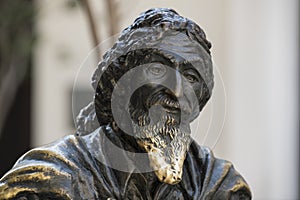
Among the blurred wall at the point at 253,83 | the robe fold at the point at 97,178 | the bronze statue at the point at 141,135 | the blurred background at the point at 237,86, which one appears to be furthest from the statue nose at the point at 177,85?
the blurred wall at the point at 253,83

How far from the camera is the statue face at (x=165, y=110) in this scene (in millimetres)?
1099

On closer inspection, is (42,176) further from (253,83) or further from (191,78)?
(253,83)

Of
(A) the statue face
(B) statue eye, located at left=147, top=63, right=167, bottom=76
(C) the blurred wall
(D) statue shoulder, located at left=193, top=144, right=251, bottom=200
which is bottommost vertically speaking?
(C) the blurred wall

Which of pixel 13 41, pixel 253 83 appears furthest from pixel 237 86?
pixel 13 41

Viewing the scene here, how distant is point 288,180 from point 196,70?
5637 millimetres

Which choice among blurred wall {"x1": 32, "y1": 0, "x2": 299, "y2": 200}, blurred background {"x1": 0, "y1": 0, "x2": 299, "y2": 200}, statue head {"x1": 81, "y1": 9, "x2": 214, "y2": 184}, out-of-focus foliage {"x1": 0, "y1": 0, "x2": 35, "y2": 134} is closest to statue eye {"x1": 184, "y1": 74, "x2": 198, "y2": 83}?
statue head {"x1": 81, "y1": 9, "x2": 214, "y2": 184}

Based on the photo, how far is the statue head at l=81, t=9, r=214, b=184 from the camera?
110 centimetres

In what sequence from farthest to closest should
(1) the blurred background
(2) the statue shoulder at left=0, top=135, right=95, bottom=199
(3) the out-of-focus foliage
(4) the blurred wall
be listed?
(4) the blurred wall, (1) the blurred background, (3) the out-of-focus foliage, (2) the statue shoulder at left=0, top=135, right=95, bottom=199

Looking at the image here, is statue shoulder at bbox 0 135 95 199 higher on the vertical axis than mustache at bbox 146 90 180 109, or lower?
lower

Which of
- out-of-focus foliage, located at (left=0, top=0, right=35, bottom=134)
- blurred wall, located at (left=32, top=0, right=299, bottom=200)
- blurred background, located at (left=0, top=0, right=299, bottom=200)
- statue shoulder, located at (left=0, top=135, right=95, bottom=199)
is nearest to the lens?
statue shoulder, located at (left=0, top=135, right=95, bottom=199)

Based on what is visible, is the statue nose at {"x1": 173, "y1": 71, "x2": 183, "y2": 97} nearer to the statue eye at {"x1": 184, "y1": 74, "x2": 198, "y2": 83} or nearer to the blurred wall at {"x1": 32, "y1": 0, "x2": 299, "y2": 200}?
the statue eye at {"x1": 184, "y1": 74, "x2": 198, "y2": 83}

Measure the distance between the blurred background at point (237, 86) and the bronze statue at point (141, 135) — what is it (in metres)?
4.39

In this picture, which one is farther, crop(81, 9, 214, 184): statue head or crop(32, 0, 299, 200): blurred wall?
crop(32, 0, 299, 200): blurred wall

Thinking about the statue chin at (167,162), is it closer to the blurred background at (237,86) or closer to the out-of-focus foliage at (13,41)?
the out-of-focus foliage at (13,41)
